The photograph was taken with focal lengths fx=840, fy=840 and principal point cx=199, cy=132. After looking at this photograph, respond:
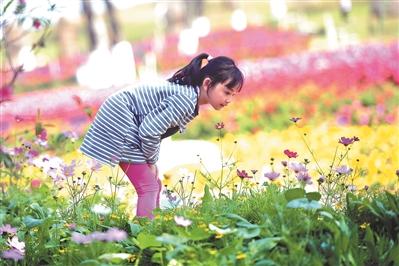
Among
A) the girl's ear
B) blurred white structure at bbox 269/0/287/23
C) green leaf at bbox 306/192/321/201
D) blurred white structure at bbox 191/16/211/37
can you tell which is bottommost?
green leaf at bbox 306/192/321/201

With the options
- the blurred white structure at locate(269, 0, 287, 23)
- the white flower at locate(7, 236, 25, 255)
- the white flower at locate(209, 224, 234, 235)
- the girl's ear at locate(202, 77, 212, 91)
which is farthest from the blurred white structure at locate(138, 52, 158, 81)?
the white flower at locate(209, 224, 234, 235)

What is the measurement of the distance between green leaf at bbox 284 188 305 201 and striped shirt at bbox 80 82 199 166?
101cm

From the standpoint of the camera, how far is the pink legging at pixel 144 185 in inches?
171

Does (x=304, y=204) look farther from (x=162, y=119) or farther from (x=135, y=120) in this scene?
(x=135, y=120)

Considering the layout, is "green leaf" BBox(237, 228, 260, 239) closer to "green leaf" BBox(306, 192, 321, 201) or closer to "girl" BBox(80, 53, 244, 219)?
"green leaf" BBox(306, 192, 321, 201)

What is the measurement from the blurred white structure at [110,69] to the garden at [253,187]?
12.1 feet

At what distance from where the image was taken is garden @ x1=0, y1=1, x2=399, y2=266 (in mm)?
3162

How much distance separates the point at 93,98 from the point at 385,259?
898cm

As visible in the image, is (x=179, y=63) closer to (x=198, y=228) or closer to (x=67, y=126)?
(x=67, y=126)

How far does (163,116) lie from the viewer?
13.6ft

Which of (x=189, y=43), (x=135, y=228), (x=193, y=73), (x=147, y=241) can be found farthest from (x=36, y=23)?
(x=189, y=43)

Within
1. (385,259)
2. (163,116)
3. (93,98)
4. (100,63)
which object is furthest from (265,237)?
(100,63)

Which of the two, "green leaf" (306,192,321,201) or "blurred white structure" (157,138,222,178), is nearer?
"green leaf" (306,192,321,201)

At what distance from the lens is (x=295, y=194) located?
3338mm
